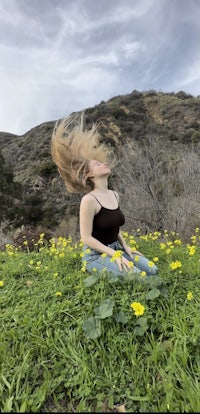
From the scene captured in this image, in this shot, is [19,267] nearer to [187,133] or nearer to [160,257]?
[160,257]

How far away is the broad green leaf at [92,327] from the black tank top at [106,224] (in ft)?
3.67

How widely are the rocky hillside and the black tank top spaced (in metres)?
6.28

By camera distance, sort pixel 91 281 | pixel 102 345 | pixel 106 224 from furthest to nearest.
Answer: pixel 106 224 < pixel 91 281 < pixel 102 345

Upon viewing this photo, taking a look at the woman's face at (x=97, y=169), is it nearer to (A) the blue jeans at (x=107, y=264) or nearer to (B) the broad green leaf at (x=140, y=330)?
(A) the blue jeans at (x=107, y=264)

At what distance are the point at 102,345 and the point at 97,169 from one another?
5.76 feet

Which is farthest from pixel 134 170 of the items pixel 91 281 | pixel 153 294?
pixel 153 294

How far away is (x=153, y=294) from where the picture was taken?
7.77 ft

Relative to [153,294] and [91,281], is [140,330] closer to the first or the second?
[153,294]

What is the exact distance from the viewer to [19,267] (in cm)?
360

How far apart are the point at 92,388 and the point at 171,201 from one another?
8807mm

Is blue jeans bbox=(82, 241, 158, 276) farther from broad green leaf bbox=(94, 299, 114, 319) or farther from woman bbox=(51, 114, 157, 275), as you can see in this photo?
broad green leaf bbox=(94, 299, 114, 319)

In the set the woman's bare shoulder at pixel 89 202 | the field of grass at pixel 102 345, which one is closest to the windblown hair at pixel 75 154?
the woman's bare shoulder at pixel 89 202

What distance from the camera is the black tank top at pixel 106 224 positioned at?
3156 millimetres

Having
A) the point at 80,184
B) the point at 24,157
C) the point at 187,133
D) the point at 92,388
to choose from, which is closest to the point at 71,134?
the point at 80,184
